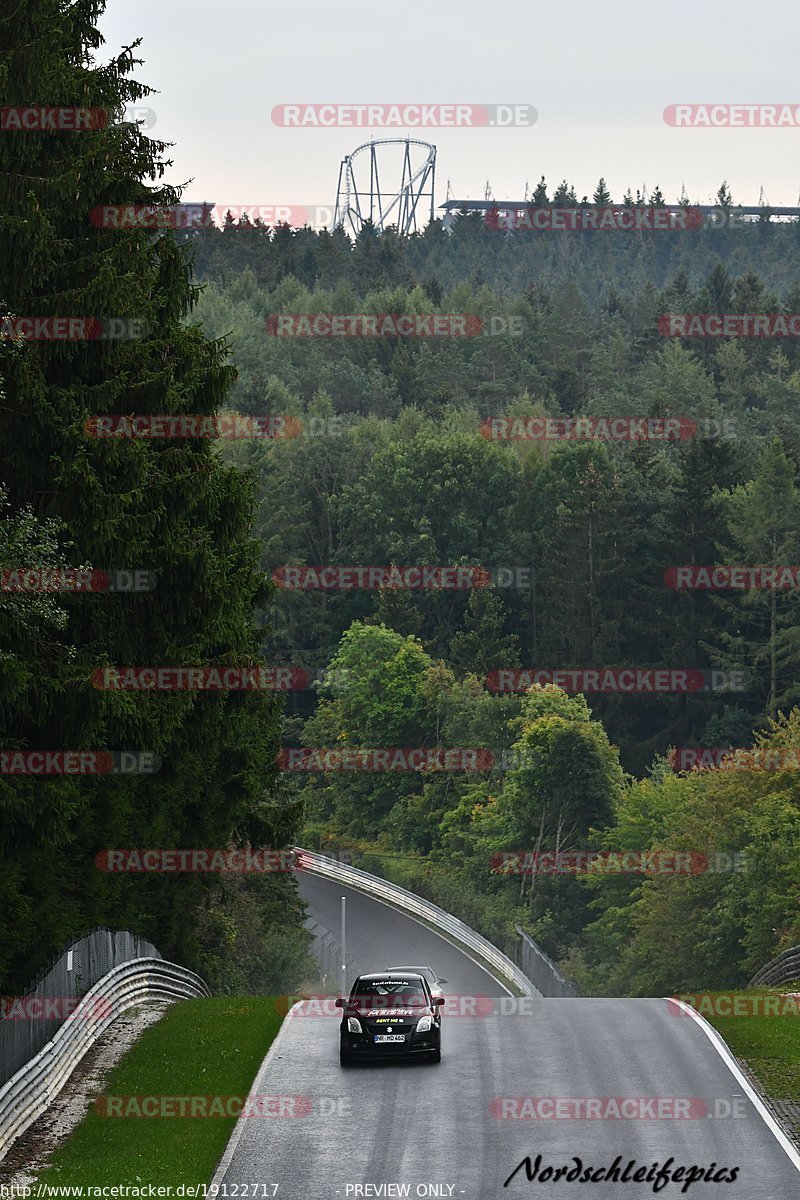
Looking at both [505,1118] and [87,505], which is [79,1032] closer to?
[505,1118]

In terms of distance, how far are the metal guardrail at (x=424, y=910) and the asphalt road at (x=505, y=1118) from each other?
3740 cm

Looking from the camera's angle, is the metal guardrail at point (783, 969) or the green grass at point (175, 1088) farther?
the metal guardrail at point (783, 969)

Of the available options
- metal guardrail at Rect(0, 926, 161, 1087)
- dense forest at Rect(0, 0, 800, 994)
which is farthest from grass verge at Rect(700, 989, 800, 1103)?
metal guardrail at Rect(0, 926, 161, 1087)

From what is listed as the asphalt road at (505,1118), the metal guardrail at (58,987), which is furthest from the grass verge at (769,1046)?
the metal guardrail at (58,987)

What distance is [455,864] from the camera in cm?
9406

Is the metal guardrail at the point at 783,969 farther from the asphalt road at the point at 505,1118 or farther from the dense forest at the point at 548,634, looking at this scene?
the dense forest at the point at 548,634

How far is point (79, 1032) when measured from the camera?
26375 mm

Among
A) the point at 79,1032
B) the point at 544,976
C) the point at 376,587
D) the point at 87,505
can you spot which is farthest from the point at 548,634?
the point at 87,505

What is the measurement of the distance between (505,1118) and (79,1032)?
7.47 m

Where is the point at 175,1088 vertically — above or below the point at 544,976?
above

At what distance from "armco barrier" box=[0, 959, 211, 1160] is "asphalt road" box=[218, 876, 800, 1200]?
2.83 m

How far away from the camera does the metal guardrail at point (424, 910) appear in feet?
221

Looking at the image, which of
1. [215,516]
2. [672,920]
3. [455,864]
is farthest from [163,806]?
[455,864]

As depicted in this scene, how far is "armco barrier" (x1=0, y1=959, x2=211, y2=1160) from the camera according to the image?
2184cm
